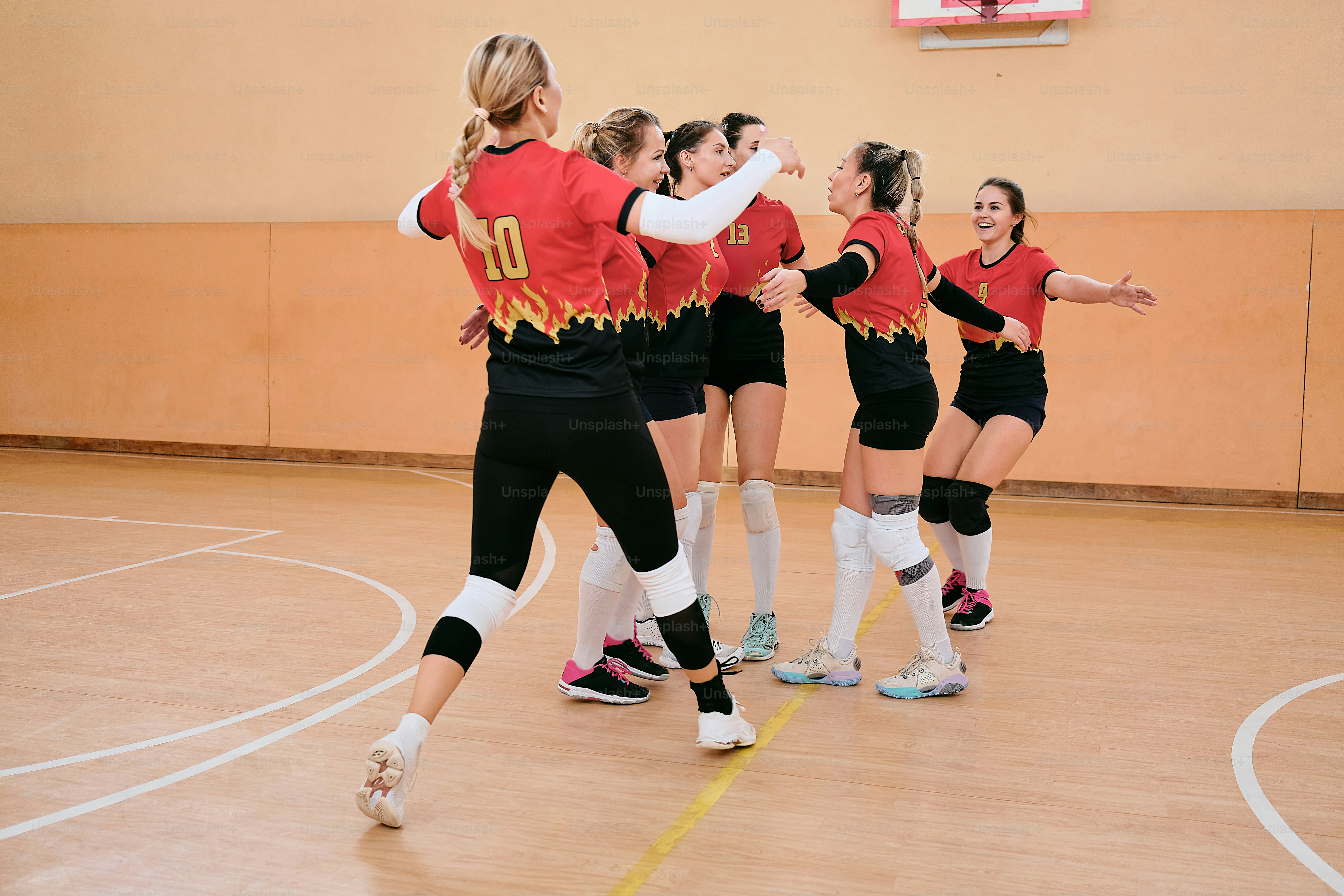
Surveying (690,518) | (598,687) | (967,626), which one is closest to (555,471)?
(598,687)

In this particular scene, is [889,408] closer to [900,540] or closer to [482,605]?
[900,540]

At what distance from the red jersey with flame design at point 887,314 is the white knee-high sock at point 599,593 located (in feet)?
2.73

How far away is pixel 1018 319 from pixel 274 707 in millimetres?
2887

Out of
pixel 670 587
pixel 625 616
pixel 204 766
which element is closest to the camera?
pixel 670 587

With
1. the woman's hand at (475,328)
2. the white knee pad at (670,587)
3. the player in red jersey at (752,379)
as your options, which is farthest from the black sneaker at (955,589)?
the woman's hand at (475,328)

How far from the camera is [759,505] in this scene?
3.36 m

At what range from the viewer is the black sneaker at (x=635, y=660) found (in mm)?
3076

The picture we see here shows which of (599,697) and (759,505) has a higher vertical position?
(759,505)

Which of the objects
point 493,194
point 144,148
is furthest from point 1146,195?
point 144,148

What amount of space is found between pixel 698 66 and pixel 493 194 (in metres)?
6.14

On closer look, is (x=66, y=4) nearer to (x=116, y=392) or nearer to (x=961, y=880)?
(x=116, y=392)

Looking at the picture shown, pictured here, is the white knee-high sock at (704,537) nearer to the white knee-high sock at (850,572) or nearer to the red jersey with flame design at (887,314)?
the white knee-high sock at (850,572)

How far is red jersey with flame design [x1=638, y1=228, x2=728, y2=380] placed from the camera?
3.01m

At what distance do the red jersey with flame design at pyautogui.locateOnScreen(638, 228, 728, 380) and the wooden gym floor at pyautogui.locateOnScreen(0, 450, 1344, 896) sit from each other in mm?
980
